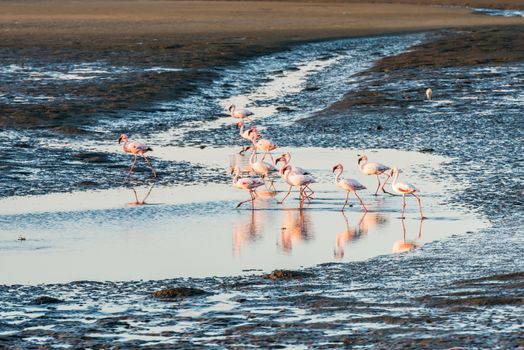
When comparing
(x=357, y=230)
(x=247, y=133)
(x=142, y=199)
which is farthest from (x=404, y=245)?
(x=247, y=133)

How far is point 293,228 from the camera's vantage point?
15.3 meters

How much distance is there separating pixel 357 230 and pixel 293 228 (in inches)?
33.0

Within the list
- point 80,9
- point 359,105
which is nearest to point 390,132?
point 359,105

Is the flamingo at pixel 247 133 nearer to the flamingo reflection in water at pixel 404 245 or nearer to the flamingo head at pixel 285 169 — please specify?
the flamingo head at pixel 285 169

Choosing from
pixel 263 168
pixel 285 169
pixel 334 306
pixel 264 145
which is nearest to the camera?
pixel 334 306

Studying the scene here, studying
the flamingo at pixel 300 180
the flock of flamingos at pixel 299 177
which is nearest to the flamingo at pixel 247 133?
the flock of flamingos at pixel 299 177

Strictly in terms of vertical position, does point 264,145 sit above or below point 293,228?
above

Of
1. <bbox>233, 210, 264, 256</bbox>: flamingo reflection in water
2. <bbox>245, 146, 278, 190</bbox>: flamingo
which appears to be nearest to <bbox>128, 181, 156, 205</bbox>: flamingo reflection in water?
<bbox>245, 146, 278, 190</bbox>: flamingo

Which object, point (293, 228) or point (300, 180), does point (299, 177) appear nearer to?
point (300, 180)

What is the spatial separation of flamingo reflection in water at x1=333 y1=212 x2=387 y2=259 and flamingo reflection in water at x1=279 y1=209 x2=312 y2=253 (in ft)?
1.49

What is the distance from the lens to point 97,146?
22609 millimetres

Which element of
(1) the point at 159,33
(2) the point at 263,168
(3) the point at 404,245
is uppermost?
(1) the point at 159,33

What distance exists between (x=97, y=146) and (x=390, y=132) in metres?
6.09

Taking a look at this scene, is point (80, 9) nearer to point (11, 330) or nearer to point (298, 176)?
point (298, 176)
